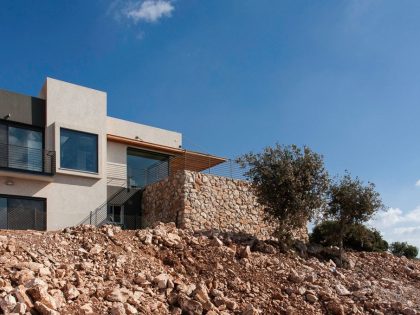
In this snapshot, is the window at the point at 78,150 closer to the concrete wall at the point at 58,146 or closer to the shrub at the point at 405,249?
the concrete wall at the point at 58,146

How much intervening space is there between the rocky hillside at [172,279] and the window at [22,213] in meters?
6.26

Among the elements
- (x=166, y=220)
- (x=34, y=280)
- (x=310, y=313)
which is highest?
(x=166, y=220)

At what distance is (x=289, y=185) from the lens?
57.9 feet

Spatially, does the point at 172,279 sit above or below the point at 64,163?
below

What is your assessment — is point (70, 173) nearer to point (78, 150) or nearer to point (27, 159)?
point (78, 150)

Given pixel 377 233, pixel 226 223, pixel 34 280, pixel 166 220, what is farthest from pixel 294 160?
pixel 34 280

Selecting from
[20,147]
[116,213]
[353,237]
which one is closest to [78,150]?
[20,147]

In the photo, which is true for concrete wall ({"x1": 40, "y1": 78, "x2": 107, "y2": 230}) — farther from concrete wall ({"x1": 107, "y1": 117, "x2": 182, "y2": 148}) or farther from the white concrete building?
concrete wall ({"x1": 107, "y1": 117, "x2": 182, "y2": 148})

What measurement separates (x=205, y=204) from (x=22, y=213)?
23.9 feet

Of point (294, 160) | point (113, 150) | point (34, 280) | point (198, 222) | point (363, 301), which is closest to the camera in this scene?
point (34, 280)

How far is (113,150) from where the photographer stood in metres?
23.7

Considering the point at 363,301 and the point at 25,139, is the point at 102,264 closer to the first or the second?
the point at 363,301

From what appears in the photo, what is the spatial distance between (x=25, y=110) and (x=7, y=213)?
4408 mm

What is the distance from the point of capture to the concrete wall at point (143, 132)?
2428cm
